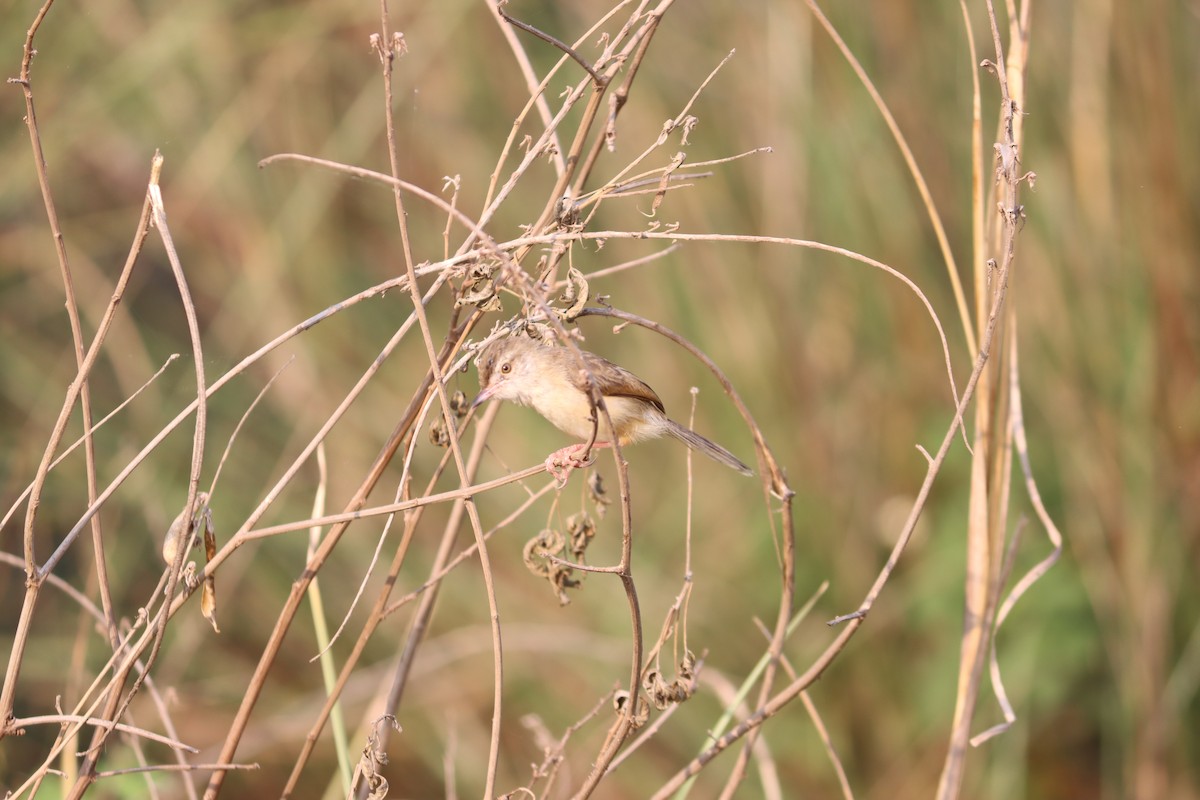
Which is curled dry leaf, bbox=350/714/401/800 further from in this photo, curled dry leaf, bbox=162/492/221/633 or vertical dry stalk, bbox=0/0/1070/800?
curled dry leaf, bbox=162/492/221/633

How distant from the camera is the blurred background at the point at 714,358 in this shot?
3.56 meters

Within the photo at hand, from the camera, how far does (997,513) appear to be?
1.68 metres

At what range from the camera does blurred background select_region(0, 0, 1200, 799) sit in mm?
3564

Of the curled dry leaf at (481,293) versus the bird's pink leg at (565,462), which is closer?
the curled dry leaf at (481,293)

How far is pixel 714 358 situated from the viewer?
423 cm

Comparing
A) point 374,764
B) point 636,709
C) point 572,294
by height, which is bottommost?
point 374,764

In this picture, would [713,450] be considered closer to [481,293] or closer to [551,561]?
[551,561]

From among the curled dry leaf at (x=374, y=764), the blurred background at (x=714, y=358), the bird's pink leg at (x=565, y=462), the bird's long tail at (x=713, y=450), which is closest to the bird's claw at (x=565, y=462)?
the bird's pink leg at (x=565, y=462)

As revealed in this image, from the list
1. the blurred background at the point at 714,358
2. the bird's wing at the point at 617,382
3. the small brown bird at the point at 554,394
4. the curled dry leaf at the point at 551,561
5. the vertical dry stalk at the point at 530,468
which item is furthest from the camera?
the blurred background at the point at 714,358

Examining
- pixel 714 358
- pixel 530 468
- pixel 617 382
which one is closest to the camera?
pixel 530 468

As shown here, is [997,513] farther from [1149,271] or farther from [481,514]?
[481,514]

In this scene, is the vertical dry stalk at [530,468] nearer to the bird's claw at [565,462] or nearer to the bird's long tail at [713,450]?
the bird's claw at [565,462]

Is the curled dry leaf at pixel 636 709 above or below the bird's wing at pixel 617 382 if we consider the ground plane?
below

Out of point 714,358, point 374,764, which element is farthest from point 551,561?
point 714,358
